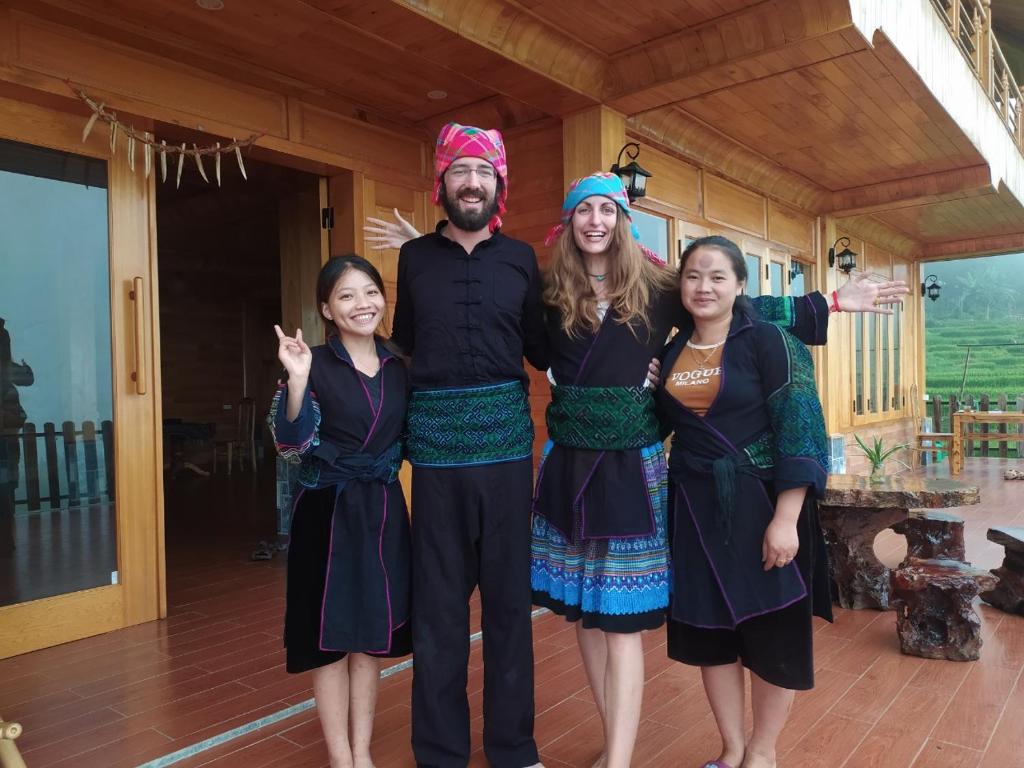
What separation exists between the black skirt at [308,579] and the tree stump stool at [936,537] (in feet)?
8.78

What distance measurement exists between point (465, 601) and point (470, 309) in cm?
81

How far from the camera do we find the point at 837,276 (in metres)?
7.73

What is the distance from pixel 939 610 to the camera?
10.0 ft

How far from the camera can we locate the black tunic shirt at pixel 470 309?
6.89 feet

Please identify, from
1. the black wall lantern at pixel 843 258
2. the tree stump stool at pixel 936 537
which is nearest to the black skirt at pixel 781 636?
the tree stump stool at pixel 936 537

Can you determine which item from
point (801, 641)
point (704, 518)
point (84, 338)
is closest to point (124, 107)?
point (84, 338)

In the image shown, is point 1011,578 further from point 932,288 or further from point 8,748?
point 932,288

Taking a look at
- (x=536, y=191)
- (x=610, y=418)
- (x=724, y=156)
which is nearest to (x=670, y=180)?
(x=724, y=156)

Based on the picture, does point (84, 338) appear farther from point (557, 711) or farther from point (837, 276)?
point (837, 276)

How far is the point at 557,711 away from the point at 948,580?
166 centimetres

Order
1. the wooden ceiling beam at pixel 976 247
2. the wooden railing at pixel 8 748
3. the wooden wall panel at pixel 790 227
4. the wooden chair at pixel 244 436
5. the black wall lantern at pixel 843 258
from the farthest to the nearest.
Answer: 1. the wooden chair at pixel 244 436
2. the wooden ceiling beam at pixel 976 247
3. the black wall lantern at pixel 843 258
4. the wooden wall panel at pixel 790 227
5. the wooden railing at pixel 8 748

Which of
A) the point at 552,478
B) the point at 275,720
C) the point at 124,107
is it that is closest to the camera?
the point at 552,478

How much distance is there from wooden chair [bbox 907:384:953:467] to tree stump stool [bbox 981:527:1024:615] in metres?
6.21

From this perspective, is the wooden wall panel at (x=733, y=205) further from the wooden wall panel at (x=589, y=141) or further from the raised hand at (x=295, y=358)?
the raised hand at (x=295, y=358)
